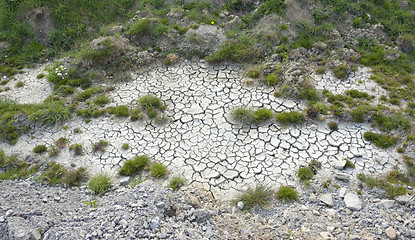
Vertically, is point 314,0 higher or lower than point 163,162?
higher

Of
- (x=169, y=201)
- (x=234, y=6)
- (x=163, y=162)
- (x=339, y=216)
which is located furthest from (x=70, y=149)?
(x=234, y=6)

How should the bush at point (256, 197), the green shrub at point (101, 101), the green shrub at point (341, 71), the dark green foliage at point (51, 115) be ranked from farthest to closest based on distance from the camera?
the green shrub at point (341, 71)
the green shrub at point (101, 101)
the dark green foliage at point (51, 115)
the bush at point (256, 197)

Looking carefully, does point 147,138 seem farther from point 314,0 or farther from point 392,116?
point 314,0

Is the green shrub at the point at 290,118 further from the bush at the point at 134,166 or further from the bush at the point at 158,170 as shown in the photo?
the bush at the point at 134,166

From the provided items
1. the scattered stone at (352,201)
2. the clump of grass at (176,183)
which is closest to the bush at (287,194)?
the scattered stone at (352,201)

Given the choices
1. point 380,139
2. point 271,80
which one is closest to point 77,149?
point 271,80

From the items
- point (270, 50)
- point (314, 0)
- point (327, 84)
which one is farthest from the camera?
point (314, 0)

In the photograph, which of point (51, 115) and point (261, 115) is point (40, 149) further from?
point (261, 115)

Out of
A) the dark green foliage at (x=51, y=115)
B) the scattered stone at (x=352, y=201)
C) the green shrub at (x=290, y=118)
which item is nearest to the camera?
the scattered stone at (x=352, y=201)
